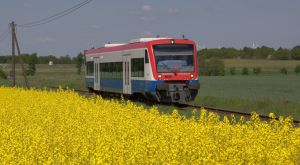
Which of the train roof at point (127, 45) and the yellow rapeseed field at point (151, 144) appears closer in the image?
the yellow rapeseed field at point (151, 144)

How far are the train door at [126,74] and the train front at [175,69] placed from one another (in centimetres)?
243

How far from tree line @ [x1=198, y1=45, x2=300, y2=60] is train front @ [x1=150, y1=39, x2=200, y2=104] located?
87.6m

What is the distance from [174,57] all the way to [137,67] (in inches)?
69.6

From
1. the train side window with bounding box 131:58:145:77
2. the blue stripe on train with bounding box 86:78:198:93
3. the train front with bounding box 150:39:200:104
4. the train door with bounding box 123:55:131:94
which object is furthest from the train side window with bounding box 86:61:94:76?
the train front with bounding box 150:39:200:104

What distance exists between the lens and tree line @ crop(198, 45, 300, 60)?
11012 cm

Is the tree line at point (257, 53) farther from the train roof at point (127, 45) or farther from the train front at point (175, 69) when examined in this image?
the train front at point (175, 69)

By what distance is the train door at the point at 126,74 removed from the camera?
2528 centimetres

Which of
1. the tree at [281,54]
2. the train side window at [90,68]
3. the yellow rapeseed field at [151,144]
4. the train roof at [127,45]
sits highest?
the tree at [281,54]

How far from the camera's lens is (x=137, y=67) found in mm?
24312

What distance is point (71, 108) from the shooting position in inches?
654

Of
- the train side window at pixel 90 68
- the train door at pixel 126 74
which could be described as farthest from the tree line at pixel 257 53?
the train door at pixel 126 74

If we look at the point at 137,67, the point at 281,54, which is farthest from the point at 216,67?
the point at 137,67

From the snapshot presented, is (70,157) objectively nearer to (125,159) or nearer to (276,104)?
(125,159)

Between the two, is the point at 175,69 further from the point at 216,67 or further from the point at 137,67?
the point at 216,67
